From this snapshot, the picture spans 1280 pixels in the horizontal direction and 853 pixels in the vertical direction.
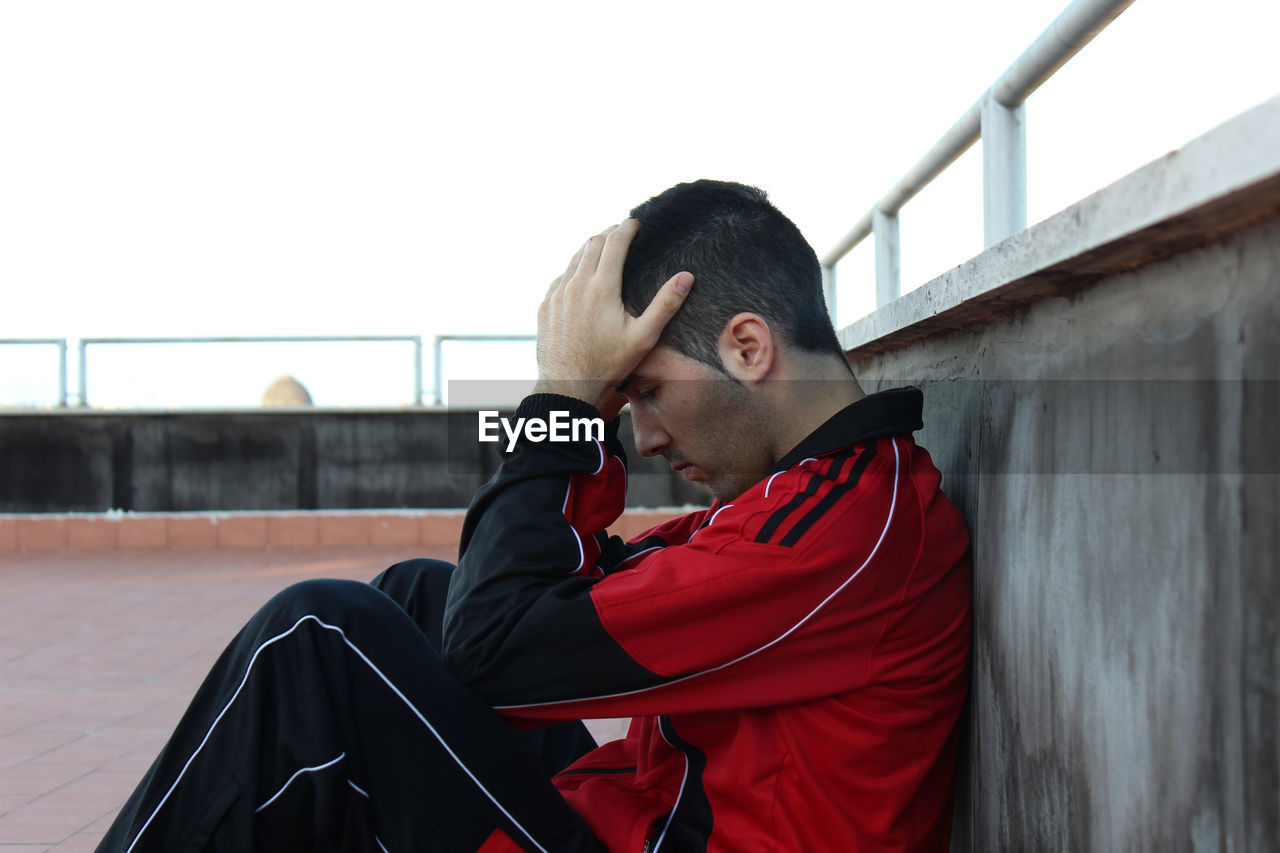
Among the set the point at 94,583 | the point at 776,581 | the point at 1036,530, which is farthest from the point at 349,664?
the point at 94,583

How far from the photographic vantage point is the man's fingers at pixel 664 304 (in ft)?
5.13

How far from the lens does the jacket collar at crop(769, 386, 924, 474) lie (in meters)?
1.46

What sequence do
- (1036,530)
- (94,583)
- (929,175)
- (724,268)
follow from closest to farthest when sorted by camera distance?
(1036,530), (724,268), (929,175), (94,583)

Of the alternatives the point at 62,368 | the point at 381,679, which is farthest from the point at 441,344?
the point at 381,679

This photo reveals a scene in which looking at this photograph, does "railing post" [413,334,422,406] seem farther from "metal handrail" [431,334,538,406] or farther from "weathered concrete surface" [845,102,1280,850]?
"weathered concrete surface" [845,102,1280,850]

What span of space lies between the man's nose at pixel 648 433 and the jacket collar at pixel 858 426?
0.22 metres

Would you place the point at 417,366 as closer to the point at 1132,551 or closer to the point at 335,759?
the point at 335,759

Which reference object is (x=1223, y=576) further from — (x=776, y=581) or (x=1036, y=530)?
(x=776, y=581)

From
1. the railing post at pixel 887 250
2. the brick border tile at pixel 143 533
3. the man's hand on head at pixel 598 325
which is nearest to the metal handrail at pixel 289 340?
the brick border tile at pixel 143 533

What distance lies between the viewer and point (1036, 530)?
1259 mm

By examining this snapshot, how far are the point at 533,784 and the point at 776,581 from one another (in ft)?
1.57

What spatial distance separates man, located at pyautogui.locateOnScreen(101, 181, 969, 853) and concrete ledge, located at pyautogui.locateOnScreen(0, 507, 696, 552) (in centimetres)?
682

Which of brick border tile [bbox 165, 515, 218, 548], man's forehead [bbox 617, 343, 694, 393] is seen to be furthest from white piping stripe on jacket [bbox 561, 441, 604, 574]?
brick border tile [bbox 165, 515, 218, 548]

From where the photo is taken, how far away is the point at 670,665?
4.20 ft
